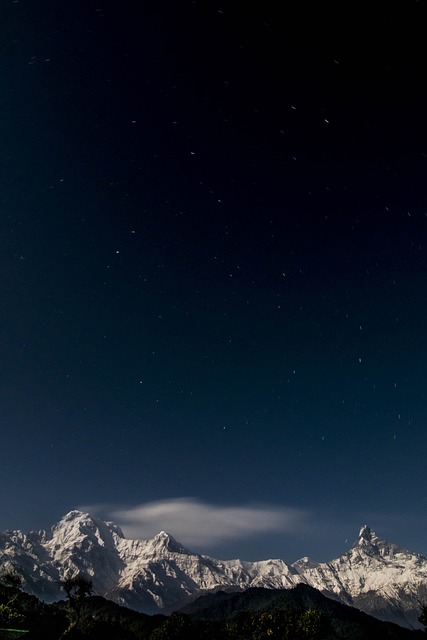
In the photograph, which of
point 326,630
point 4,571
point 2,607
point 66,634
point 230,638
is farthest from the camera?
point 230,638

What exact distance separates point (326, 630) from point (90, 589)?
365 ft

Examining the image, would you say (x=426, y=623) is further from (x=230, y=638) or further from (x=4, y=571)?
(x=4, y=571)

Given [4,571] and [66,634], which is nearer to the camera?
[66,634]

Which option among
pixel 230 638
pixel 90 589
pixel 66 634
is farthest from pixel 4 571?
Answer: pixel 230 638

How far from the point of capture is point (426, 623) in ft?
410

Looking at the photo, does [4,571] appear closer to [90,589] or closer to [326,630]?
[90,589]

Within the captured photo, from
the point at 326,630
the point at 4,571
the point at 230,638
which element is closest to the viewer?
the point at 4,571

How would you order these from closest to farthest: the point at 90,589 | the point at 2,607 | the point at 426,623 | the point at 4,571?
the point at 2,607 → the point at 90,589 → the point at 4,571 → the point at 426,623

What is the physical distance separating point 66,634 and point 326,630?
122 metres

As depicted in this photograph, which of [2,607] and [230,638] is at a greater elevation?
[2,607]

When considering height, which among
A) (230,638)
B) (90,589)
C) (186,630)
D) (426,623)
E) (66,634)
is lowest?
(230,638)

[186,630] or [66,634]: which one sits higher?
[66,634]

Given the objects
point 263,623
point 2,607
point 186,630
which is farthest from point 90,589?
point 186,630

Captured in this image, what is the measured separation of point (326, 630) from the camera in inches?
5581
